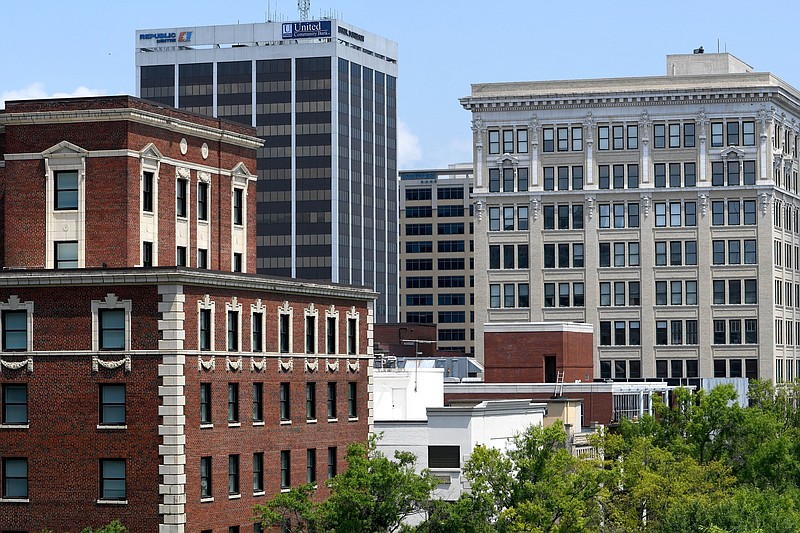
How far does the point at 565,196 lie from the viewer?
185 m

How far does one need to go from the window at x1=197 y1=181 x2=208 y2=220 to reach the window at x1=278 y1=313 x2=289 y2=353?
30.4 feet

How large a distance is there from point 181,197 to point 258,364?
39.8 feet

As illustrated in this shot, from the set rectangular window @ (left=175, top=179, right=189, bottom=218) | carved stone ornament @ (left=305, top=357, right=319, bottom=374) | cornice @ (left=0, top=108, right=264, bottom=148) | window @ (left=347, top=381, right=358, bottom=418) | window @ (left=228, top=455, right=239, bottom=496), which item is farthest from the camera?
window @ (left=347, top=381, right=358, bottom=418)

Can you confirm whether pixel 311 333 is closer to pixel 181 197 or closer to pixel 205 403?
pixel 181 197

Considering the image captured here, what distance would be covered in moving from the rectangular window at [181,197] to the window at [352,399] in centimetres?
1394

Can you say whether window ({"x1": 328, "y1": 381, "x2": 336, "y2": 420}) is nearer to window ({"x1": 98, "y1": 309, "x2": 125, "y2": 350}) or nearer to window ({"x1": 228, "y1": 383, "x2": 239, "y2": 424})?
window ({"x1": 228, "y1": 383, "x2": 239, "y2": 424})

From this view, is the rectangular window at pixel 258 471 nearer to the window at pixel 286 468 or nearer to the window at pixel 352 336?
the window at pixel 286 468

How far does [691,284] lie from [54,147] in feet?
350

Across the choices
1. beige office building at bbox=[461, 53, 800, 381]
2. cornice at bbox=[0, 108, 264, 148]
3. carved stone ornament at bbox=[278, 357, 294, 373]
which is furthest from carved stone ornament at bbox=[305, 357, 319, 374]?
beige office building at bbox=[461, 53, 800, 381]

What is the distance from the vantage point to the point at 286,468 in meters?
90.0

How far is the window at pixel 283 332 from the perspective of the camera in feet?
295

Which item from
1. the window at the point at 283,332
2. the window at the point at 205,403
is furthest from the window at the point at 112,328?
the window at the point at 283,332

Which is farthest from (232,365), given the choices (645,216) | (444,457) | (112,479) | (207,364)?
(645,216)

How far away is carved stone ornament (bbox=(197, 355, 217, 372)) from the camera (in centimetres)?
8138
